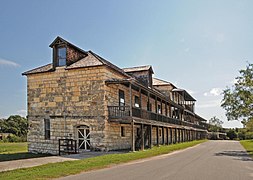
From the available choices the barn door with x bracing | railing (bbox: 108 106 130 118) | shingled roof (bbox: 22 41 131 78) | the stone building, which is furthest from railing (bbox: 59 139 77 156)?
shingled roof (bbox: 22 41 131 78)

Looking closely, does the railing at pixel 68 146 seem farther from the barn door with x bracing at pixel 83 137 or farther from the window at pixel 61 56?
the window at pixel 61 56

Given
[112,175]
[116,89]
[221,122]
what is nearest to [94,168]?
[112,175]

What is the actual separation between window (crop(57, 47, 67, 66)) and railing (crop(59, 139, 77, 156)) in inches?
238

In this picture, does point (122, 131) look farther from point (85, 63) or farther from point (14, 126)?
point (14, 126)

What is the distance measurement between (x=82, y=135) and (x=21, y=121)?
5472 cm

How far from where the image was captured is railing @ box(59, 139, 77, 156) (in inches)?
830

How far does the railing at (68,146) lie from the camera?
21.1 m

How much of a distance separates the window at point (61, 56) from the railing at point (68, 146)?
605cm

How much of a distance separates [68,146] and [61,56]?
7.31 meters

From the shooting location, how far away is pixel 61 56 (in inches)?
961

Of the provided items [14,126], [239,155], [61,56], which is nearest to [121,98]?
[61,56]

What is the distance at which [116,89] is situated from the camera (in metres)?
24.3

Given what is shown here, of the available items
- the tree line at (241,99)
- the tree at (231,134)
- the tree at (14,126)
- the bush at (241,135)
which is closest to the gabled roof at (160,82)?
the tree line at (241,99)

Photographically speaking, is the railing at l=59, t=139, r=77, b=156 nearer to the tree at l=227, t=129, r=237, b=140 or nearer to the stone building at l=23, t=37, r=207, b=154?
the stone building at l=23, t=37, r=207, b=154
